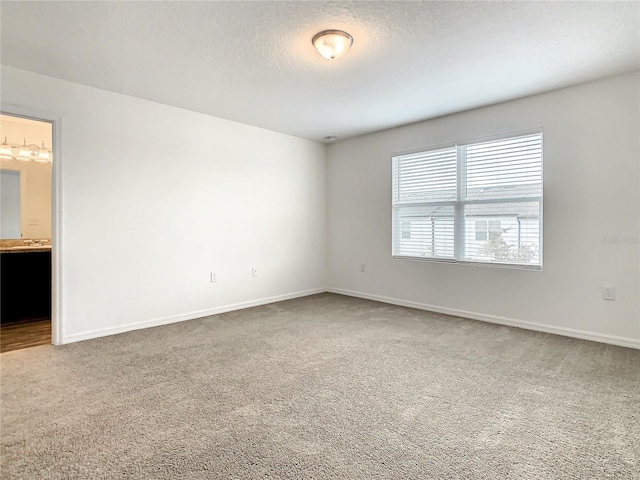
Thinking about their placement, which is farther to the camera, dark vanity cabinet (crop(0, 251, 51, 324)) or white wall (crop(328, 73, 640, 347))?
dark vanity cabinet (crop(0, 251, 51, 324))

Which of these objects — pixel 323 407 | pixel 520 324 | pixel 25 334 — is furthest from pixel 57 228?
pixel 520 324

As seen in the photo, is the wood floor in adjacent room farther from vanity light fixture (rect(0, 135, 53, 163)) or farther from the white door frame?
vanity light fixture (rect(0, 135, 53, 163))

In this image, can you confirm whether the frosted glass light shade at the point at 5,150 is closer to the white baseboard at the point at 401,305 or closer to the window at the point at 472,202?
the white baseboard at the point at 401,305

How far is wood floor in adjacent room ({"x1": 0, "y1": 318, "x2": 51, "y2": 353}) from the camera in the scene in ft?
10.9

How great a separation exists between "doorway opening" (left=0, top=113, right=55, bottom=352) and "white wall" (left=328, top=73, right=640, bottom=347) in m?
4.84

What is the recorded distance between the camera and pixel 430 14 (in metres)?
2.27

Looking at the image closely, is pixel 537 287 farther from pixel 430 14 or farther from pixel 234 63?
pixel 234 63

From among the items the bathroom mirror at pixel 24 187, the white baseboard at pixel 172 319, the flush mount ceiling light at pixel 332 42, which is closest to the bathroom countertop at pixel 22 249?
the bathroom mirror at pixel 24 187

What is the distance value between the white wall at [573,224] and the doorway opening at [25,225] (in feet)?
15.9

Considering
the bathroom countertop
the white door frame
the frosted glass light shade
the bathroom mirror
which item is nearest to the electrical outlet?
the white door frame

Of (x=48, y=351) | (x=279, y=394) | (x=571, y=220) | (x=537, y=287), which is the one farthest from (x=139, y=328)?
(x=571, y=220)

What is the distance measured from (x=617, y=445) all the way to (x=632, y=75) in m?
3.10

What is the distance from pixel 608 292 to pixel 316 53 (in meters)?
3.36

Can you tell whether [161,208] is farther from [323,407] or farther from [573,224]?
[573,224]
